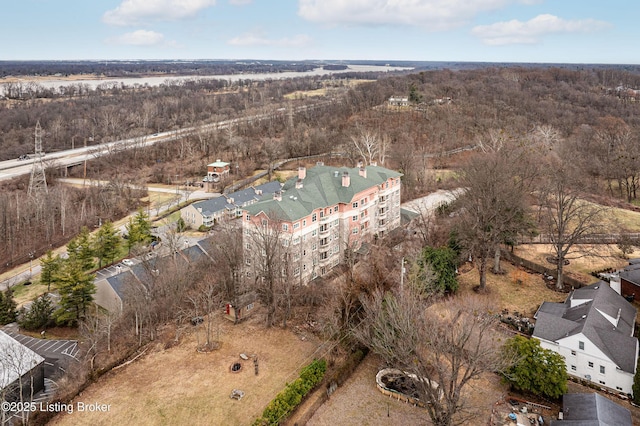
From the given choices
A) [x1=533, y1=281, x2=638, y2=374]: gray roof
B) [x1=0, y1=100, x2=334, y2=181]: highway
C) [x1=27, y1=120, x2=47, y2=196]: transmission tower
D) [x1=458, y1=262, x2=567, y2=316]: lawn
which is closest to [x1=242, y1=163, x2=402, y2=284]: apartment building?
[x1=458, y1=262, x2=567, y2=316]: lawn

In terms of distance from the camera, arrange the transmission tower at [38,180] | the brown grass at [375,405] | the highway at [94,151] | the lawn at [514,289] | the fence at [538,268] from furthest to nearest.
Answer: the highway at [94,151] < the transmission tower at [38,180] < the fence at [538,268] < the lawn at [514,289] < the brown grass at [375,405]

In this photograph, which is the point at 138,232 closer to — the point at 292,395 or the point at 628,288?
the point at 292,395

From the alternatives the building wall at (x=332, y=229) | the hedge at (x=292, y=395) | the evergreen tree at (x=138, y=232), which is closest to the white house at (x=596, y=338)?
the hedge at (x=292, y=395)

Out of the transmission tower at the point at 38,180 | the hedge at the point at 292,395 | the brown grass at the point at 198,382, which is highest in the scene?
the transmission tower at the point at 38,180

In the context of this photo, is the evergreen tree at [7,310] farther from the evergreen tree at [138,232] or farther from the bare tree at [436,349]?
the bare tree at [436,349]

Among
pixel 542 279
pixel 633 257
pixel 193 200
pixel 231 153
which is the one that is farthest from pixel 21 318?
pixel 231 153

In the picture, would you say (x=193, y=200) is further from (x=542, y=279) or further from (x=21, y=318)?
(x=542, y=279)
